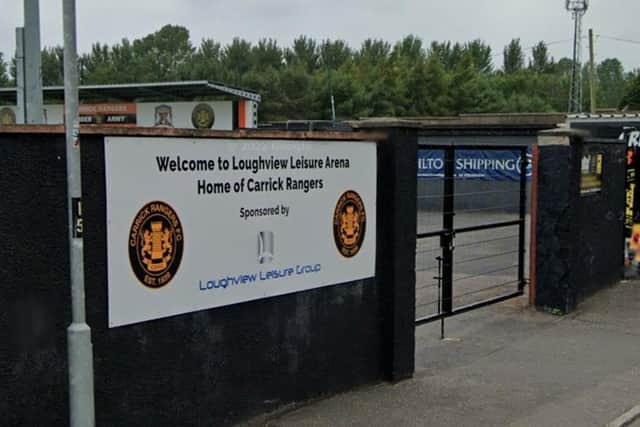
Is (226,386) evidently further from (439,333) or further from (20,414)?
(439,333)

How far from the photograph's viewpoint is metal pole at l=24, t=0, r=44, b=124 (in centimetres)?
765

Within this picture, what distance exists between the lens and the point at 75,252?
4.16 metres

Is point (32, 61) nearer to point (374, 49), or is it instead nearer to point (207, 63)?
point (207, 63)

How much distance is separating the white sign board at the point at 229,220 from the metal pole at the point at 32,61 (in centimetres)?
280

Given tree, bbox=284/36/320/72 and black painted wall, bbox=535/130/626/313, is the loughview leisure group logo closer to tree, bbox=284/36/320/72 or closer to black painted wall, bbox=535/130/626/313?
black painted wall, bbox=535/130/626/313

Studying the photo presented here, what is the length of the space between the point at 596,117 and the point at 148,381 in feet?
70.8

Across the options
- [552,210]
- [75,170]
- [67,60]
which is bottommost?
[552,210]

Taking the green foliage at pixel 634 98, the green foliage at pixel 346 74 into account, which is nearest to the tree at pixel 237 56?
the green foliage at pixel 346 74

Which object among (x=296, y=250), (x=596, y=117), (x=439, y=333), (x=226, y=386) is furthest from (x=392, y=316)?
(x=596, y=117)

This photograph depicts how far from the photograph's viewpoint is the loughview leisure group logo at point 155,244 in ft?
16.4

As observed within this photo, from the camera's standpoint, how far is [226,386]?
5727 millimetres

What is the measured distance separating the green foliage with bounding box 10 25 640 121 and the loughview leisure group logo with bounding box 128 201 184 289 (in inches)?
2349

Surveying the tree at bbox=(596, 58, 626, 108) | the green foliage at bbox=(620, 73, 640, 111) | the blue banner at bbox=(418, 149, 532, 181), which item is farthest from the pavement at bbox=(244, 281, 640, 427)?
the tree at bbox=(596, 58, 626, 108)

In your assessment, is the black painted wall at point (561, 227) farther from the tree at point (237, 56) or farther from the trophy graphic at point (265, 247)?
the tree at point (237, 56)
